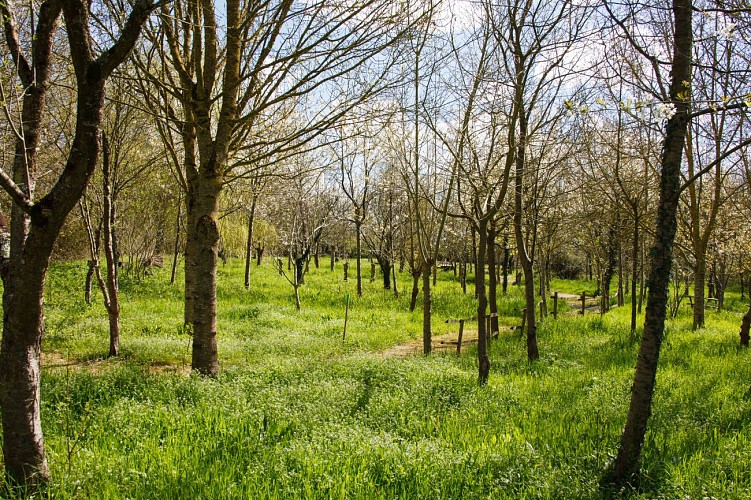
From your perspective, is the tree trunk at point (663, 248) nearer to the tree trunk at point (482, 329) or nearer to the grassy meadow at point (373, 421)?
the grassy meadow at point (373, 421)

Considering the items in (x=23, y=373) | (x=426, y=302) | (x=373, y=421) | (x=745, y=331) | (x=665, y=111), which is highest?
(x=665, y=111)

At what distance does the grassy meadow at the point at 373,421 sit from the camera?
3.51m

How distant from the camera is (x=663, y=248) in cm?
352

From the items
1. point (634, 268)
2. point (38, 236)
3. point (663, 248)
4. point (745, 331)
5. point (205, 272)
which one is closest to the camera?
point (38, 236)

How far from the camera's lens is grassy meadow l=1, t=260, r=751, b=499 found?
3512mm

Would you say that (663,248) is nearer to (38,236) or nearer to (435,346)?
(38,236)

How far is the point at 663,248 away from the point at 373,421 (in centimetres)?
340

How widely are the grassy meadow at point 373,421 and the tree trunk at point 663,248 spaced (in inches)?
15.4

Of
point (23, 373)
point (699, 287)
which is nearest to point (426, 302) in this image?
point (23, 373)

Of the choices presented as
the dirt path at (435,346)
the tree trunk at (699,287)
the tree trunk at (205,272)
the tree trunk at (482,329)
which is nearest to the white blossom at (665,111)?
the tree trunk at (482,329)

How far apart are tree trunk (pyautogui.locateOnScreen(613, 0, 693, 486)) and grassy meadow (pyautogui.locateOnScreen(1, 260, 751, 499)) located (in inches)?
15.4

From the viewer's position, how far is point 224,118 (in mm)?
6039

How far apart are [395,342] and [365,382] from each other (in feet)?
17.0

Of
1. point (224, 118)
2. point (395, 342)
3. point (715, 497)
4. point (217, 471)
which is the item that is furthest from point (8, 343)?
point (395, 342)
